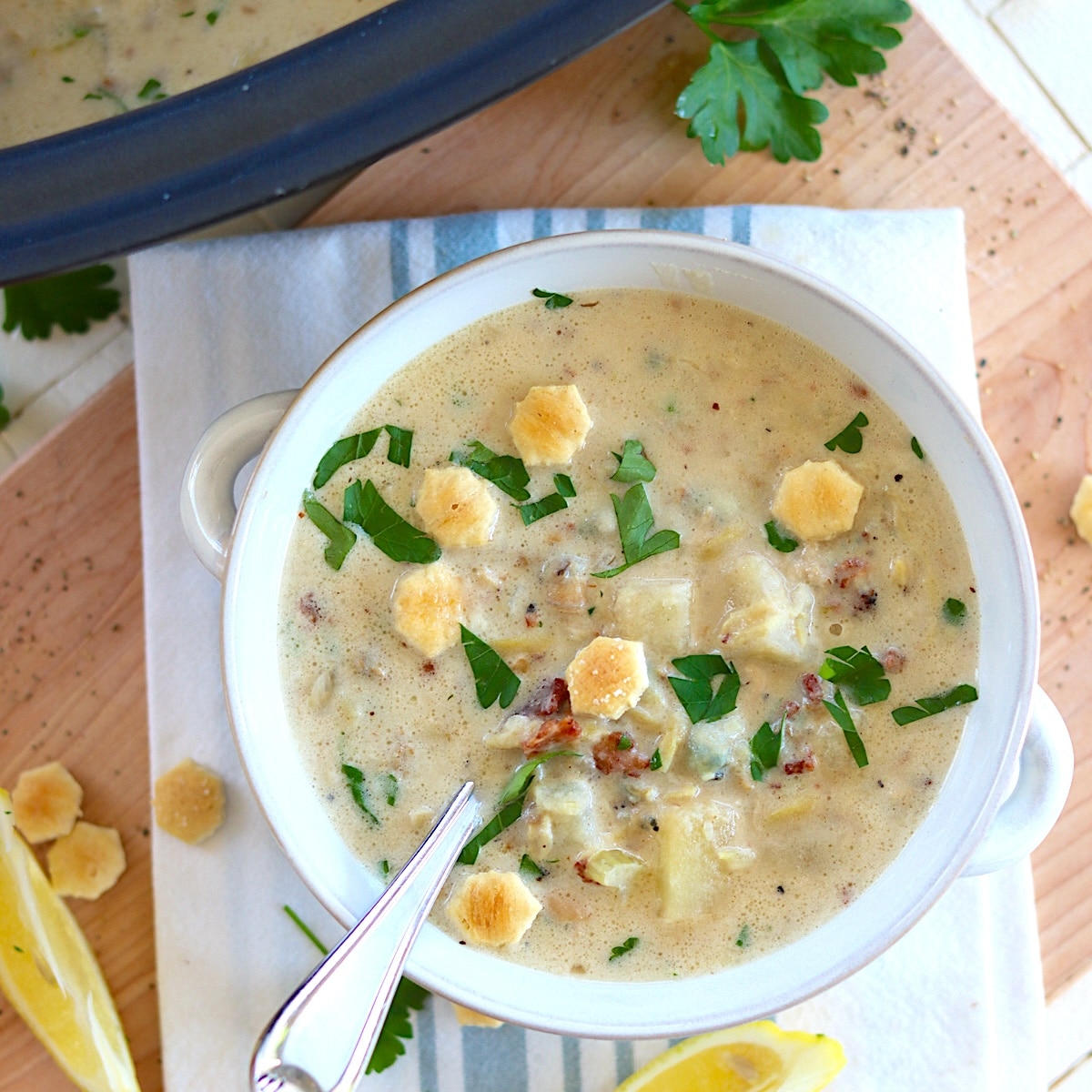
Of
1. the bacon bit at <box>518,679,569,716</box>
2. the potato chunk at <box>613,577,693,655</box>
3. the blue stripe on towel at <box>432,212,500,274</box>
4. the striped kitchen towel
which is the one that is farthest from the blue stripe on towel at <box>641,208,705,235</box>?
the bacon bit at <box>518,679,569,716</box>

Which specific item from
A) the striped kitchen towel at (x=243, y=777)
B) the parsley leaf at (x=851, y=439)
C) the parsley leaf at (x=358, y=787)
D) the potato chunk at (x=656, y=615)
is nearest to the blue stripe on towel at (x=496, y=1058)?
the striped kitchen towel at (x=243, y=777)

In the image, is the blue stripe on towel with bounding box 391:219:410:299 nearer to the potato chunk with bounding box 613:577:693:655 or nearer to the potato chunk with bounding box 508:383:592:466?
the potato chunk with bounding box 508:383:592:466

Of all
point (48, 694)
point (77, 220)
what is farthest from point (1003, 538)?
point (48, 694)

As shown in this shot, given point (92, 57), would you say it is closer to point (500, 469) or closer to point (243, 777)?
point (500, 469)

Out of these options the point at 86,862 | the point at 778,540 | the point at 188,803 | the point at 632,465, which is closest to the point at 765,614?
the point at 778,540

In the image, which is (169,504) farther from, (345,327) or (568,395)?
(568,395)

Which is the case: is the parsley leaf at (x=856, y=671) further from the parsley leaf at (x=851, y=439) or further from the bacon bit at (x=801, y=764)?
the parsley leaf at (x=851, y=439)
